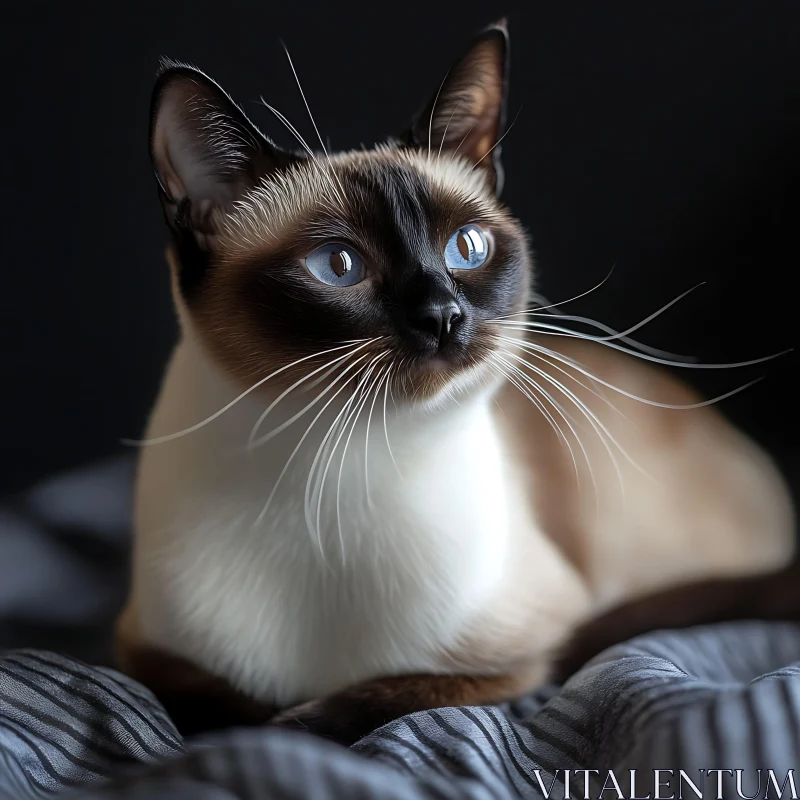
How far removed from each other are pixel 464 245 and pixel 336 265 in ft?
0.50

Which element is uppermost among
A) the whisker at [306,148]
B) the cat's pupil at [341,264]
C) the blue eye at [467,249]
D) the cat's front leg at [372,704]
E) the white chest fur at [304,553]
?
the whisker at [306,148]

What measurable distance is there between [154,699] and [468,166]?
2.42 ft

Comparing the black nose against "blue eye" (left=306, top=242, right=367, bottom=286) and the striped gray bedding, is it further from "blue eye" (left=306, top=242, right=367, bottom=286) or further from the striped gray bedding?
the striped gray bedding

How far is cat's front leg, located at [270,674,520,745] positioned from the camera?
904 mm

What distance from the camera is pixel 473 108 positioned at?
989 mm

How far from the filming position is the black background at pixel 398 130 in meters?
1.08

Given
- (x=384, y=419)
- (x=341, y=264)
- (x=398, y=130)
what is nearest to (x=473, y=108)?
(x=398, y=130)

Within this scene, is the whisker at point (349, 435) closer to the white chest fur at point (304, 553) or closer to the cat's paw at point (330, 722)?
the white chest fur at point (304, 553)

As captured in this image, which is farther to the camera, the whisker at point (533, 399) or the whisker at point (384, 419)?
the whisker at point (533, 399)

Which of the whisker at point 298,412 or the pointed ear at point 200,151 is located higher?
the pointed ear at point 200,151

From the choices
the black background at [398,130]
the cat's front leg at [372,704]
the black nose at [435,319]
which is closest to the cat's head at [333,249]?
the black nose at [435,319]

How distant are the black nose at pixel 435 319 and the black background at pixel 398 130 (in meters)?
0.40

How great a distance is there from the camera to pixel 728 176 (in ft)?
4.00

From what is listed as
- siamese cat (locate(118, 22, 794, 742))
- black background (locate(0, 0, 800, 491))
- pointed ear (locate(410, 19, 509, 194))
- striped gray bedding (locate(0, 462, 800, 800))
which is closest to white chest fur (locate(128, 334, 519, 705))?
siamese cat (locate(118, 22, 794, 742))
